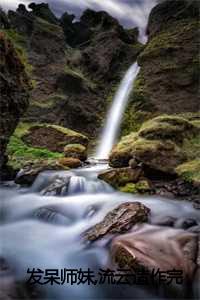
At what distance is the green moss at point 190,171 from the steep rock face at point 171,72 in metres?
9.63

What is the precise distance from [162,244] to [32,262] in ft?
5.35

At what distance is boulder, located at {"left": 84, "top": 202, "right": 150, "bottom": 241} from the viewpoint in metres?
4.00

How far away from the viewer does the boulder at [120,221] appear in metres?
4.00

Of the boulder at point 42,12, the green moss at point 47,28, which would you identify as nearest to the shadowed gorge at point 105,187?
the green moss at point 47,28

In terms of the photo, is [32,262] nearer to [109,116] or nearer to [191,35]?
[109,116]

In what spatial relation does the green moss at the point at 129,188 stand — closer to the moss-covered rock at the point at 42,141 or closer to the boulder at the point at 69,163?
the boulder at the point at 69,163

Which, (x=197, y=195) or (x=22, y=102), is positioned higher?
(x=22, y=102)

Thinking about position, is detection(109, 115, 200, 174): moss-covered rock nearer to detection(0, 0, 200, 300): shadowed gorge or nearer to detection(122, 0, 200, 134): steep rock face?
detection(0, 0, 200, 300): shadowed gorge

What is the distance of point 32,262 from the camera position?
3742mm

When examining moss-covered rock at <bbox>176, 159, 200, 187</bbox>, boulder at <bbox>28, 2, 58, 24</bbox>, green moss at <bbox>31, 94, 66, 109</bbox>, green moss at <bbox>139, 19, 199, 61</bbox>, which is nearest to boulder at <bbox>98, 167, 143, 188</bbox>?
moss-covered rock at <bbox>176, 159, 200, 187</bbox>

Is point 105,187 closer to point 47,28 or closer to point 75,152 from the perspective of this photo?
point 75,152

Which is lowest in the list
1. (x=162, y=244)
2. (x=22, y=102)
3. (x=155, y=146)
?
(x=162, y=244)

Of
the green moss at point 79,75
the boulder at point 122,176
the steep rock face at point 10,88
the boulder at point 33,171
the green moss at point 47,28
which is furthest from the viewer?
the green moss at point 47,28

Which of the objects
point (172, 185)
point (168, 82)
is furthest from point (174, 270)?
point (168, 82)
